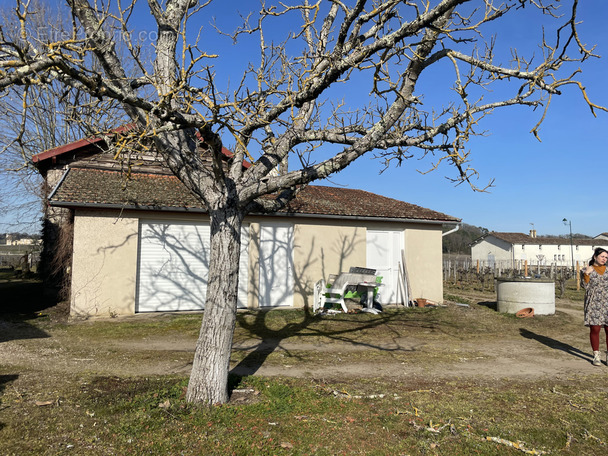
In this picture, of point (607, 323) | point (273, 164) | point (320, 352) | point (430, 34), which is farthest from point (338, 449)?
point (607, 323)

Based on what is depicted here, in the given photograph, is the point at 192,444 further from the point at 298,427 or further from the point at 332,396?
the point at 332,396

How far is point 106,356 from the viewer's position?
6.54 m

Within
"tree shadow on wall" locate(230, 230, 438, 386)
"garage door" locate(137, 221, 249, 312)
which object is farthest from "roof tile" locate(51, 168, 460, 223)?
"tree shadow on wall" locate(230, 230, 438, 386)

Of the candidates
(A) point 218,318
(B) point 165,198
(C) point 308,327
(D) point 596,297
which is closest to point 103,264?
(B) point 165,198

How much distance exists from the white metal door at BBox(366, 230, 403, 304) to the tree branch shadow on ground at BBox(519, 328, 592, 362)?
4.23m

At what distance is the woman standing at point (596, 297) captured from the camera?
6.45 meters

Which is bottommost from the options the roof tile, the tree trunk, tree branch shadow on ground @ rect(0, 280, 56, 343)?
tree branch shadow on ground @ rect(0, 280, 56, 343)

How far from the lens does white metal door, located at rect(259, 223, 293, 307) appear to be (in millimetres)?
11672

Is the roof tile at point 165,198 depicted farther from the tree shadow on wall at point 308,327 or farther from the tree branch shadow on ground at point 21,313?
the tree branch shadow on ground at point 21,313

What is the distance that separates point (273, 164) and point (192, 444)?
3.02 m

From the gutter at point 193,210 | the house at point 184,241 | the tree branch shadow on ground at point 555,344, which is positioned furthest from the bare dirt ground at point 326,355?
the gutter at point 193,210

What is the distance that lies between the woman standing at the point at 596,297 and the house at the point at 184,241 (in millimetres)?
6432

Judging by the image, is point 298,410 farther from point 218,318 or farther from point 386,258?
point 386,258

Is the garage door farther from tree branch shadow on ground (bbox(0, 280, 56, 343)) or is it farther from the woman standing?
the woman standing
